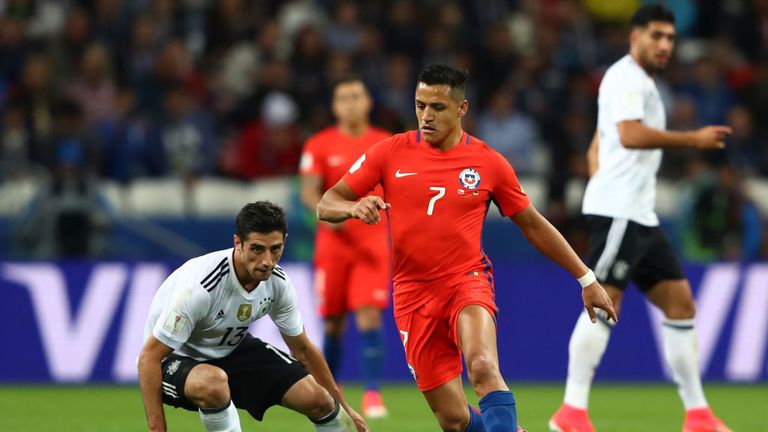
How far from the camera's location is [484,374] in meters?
6.26

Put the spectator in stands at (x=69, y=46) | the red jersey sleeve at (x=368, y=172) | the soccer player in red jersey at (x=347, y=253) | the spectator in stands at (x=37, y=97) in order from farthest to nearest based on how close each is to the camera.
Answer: the spectator in stands at (x=69, y=46) → the spectator in stands at (x=37, y=97) → the soccer player in red jersey at (x=347, y=253) → the red jersey sleeve at (x=368, y=172)

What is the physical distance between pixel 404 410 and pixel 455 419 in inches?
145

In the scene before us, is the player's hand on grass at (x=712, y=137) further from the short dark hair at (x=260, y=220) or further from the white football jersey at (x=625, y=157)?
the short dark hair at (x=260, y=220)

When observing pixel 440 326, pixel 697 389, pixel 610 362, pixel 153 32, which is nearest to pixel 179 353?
pixel 440 326

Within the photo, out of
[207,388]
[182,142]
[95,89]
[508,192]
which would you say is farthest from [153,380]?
[95,89]

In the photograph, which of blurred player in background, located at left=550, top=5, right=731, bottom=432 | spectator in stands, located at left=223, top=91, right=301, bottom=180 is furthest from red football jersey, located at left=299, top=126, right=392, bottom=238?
spectator in stands, located at left=223, top=91, right=301, bottom=180

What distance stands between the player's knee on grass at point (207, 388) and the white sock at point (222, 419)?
0.17 ft

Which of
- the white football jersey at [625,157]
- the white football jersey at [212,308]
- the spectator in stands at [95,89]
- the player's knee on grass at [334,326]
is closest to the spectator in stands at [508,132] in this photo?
the spectator in stands at [95,89]

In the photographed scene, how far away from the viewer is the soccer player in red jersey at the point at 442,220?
21.8 ft

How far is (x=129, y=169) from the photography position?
1435cm

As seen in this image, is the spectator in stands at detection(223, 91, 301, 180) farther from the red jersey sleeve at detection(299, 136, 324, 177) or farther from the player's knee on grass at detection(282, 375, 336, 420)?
the player's knee on grass at detection(282, 375, 336, 420)

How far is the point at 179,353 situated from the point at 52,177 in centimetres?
658

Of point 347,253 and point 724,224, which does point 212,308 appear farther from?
point 724,224

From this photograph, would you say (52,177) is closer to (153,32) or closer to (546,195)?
(153,32)
